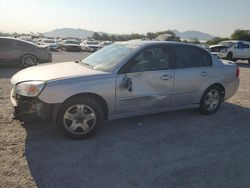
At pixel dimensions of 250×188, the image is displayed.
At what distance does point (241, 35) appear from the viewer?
52969 millimetres

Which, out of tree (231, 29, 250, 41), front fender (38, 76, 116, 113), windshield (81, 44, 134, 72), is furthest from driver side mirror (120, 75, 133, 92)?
tree (231, 29, 250, 41)

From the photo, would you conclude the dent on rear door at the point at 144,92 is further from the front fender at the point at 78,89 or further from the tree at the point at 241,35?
the tree at the point at 241,35

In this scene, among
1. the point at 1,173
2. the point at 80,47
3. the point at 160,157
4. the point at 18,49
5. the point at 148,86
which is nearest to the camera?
the point at 1,173

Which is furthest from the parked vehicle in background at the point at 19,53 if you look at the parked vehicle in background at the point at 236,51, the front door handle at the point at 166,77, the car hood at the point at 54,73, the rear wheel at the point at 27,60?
the parked vehicle in background at the point at 236,51

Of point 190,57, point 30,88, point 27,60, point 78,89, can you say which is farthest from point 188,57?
point 27,60

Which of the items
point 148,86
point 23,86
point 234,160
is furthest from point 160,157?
point 23,86

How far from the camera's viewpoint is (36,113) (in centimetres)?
482

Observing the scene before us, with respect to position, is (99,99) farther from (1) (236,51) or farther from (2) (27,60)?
(1) (236,51)

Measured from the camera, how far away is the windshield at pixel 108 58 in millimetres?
5477

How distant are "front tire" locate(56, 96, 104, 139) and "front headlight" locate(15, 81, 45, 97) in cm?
43

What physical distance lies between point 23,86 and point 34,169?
1471 mm

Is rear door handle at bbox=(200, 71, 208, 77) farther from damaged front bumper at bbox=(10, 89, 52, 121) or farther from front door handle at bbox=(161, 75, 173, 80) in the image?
damaged front bumper at bbox=(10, 89, 52, 121)

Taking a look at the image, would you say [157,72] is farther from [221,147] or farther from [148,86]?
[221,147]

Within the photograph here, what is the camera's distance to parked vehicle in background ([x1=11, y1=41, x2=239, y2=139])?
482cm
